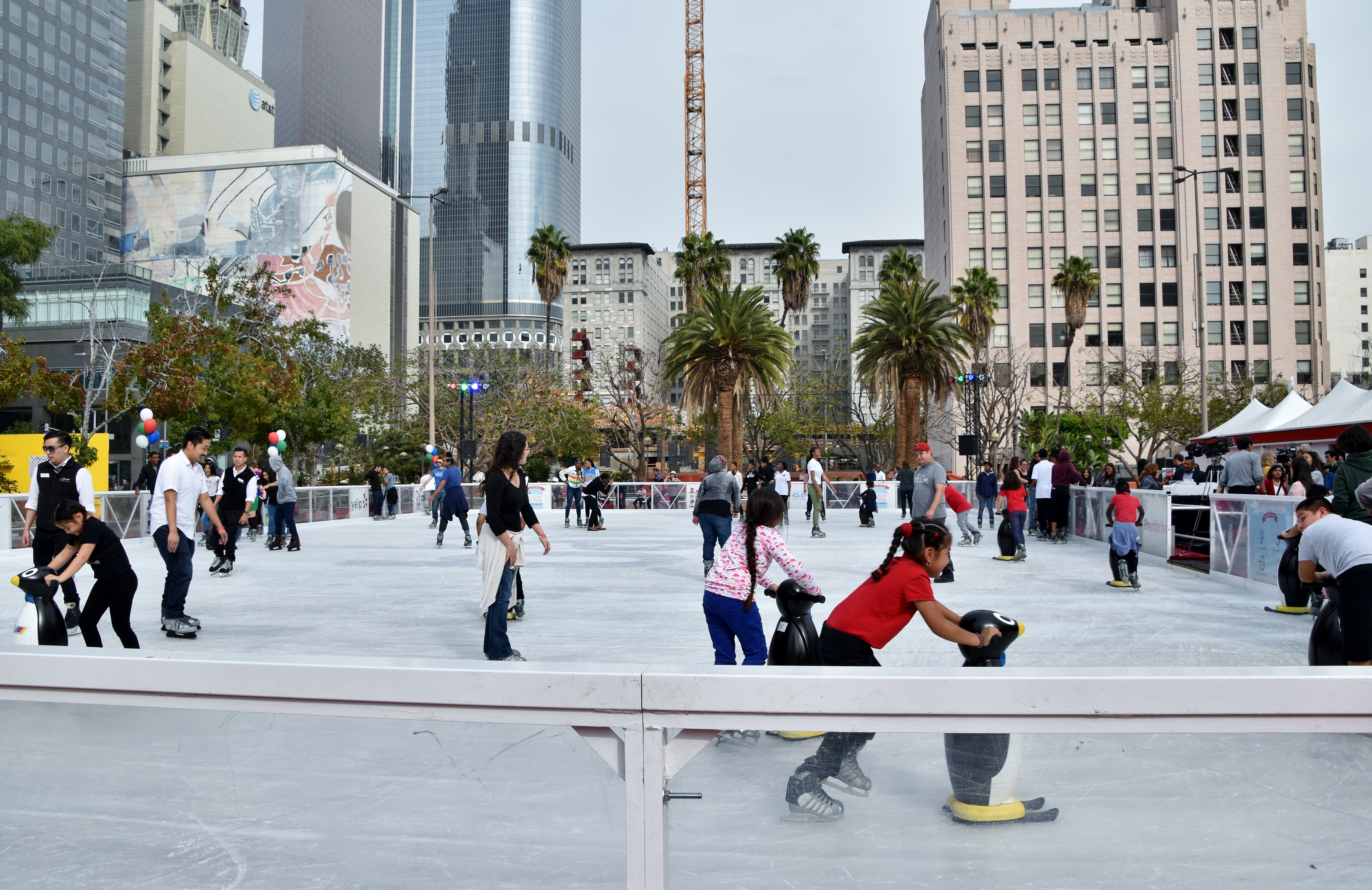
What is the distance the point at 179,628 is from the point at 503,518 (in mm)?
3389

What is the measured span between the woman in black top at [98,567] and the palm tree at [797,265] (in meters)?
43.6

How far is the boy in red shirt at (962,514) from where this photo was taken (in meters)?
13.2

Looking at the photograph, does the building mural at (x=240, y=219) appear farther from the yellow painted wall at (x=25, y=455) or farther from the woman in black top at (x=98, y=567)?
the woman in black top at (x=98, y=567)

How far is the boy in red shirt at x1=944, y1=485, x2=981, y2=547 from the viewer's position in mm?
13234

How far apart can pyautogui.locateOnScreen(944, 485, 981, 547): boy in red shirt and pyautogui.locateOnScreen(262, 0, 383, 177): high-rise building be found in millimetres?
178522

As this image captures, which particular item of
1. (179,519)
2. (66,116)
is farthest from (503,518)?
(66,116)

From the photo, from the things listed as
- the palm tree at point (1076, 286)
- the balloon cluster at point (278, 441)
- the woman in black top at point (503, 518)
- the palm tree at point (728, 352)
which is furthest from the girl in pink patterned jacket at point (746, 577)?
the palm tree at point (1076, 286)

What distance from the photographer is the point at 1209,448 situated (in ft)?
88.8

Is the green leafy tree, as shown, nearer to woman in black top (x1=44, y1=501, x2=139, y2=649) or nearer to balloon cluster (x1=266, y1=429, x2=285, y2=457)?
balloon cluster (x1=266, y1=429, x2=285, y2=457)

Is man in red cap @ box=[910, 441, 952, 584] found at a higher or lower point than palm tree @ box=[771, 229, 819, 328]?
lower

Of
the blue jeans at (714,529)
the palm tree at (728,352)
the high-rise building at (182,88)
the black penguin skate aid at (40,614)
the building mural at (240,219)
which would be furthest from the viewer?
the high-rise building at (182,88)

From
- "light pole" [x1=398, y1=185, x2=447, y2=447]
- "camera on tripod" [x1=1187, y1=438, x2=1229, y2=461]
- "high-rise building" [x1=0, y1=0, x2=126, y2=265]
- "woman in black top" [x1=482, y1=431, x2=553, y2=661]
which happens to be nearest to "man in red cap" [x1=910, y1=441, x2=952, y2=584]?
"woman in black top" [x1=482, y1=431, x2=553, y2=661]

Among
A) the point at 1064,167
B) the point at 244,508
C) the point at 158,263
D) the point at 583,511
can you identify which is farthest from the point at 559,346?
the point at 244,508

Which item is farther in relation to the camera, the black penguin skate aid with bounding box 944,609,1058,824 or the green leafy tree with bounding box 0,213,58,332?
the green leafy tree with bounding box 0,213,58,332
